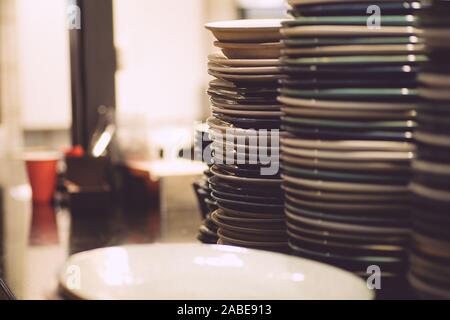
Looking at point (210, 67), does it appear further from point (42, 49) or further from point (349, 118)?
point (42, 49)

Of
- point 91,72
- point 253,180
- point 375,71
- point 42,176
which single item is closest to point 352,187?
point 375,71

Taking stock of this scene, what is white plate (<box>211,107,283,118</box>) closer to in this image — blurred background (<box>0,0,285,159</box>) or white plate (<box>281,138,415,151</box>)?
white plate (<box>281,138,415,151</box>)

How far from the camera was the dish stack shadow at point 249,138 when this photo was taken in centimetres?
112

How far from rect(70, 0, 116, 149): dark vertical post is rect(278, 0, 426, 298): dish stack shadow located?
2.47 metres

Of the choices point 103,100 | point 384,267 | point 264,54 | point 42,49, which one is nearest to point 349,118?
point 384,267

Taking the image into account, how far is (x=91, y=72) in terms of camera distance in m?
3.38

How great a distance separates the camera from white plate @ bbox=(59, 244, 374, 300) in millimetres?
851

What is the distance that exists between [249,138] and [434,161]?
0.40m

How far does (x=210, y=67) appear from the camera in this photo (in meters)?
1.21

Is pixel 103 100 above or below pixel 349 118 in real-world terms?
below

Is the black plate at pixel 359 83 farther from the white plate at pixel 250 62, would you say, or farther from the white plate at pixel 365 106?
the white plate at pixel 250 62

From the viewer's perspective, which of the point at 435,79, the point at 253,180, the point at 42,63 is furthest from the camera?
the point at 42,63

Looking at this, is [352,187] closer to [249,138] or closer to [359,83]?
[359,83]
